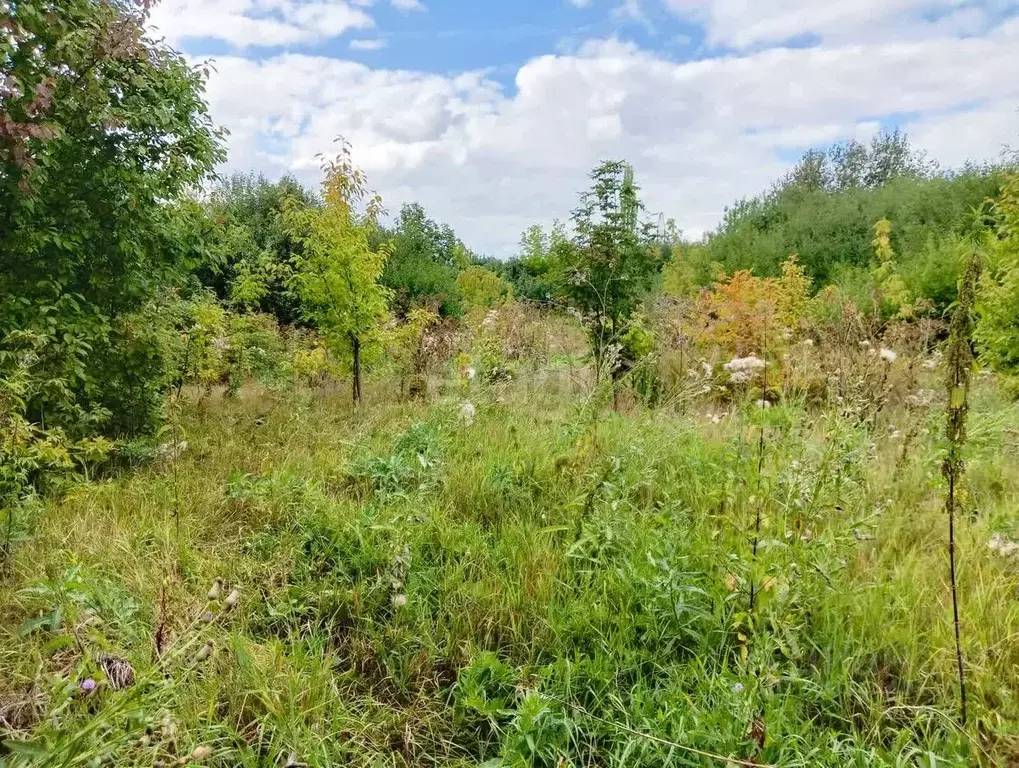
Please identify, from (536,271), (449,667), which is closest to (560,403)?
(449,667)

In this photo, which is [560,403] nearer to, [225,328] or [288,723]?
[225,328]

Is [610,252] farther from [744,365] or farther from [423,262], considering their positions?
[423,262]

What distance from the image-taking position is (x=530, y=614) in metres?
2.13

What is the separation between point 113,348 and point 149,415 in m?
0.63

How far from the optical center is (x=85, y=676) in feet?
5.65

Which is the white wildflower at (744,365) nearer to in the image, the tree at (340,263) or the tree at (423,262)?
the tree at (340,263)

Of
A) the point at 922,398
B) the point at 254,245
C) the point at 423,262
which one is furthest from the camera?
the point at 423,262

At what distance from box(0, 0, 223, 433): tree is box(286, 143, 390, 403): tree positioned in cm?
136

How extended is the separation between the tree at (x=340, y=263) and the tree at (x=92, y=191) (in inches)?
53.6

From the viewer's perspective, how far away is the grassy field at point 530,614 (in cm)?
157

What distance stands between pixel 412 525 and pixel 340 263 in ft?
12.9

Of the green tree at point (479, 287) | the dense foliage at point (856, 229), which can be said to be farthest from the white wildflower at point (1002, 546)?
the green tree at point (479, 287)

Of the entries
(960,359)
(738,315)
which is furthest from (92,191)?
(738,315)

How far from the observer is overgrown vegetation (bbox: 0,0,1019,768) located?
162 centimetres
